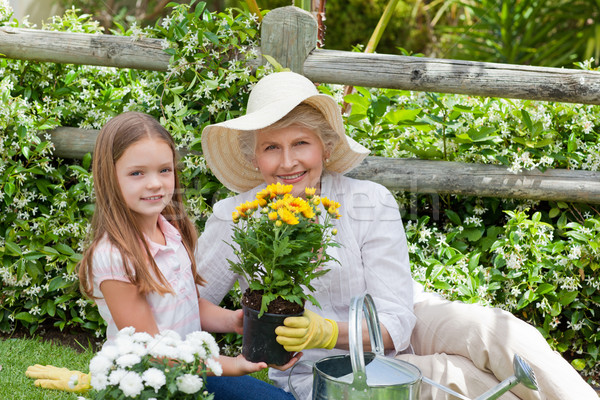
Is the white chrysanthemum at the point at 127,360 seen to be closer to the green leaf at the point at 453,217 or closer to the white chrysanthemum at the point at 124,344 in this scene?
the white chrysanthemum at the point at 124,344

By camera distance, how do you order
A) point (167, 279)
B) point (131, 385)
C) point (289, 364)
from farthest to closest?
point (167, 279), point (289, 364), point (131, 385)

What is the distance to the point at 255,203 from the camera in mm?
1533

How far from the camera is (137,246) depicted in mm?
1655

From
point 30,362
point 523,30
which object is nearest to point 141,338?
point 30,362

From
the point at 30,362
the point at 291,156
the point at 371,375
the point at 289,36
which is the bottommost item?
the point at 30,362

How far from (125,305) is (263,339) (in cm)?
37

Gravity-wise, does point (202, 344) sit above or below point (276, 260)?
below

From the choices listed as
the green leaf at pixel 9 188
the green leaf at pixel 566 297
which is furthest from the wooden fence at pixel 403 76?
the green leaf at pixel 566 297

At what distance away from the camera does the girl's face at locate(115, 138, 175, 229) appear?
5.49 ft

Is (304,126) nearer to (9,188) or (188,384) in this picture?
(188,384)

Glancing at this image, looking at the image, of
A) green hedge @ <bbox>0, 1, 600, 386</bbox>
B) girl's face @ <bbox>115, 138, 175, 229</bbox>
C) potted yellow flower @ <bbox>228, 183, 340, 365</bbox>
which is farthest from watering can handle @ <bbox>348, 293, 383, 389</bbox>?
green hedge @ <bbox>0, 1, 600, 386</bbox>

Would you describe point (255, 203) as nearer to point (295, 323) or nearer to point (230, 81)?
point (295, 323)

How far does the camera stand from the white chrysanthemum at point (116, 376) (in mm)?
1245

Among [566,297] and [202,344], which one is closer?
[202,344]
